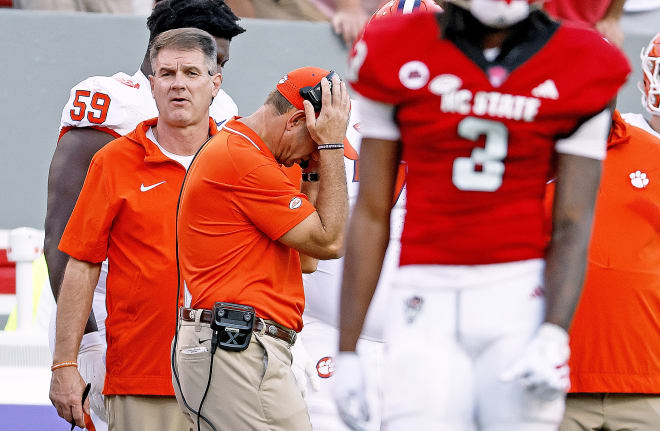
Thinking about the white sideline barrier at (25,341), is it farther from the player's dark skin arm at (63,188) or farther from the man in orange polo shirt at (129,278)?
the man in orange polo shirt at (129,278)

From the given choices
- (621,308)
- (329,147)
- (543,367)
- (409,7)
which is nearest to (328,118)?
(329,147)

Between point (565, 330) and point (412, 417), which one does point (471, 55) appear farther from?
point (412, 417)

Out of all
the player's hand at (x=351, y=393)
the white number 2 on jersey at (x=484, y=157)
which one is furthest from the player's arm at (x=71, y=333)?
the white number 2 on jersey at (x=484, y=157)

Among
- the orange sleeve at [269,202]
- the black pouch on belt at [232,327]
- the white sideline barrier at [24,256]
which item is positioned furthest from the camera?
the white sideline barrier at [24,256]

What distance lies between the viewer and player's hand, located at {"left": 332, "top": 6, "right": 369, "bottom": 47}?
21.5 ft

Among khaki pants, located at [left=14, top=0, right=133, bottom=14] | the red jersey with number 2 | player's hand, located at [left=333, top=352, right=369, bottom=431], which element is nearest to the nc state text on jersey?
the red jersey with number 2

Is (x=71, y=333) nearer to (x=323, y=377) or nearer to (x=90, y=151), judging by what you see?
(x=90, y=151)

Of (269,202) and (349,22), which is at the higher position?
(349,22)

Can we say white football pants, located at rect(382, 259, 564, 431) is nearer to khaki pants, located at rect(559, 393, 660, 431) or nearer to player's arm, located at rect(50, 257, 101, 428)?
khaki pants, located at rect(559, 393, 660, 431)

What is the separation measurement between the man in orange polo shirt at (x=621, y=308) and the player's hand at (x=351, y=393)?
123 centimetres

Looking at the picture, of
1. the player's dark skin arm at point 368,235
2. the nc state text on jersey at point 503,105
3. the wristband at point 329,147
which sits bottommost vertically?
the player's dark skin arm at point 368,235

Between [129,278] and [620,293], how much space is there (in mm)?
1628

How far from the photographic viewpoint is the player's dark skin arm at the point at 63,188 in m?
4.49

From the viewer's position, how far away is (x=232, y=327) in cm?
352
